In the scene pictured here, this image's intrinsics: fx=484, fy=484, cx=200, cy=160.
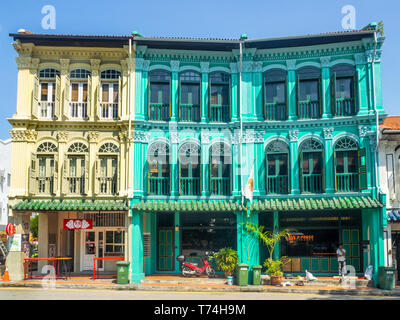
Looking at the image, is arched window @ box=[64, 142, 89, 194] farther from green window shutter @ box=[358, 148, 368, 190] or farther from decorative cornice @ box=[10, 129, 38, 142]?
green window shutter @ box=[358, 148, 368, 190]

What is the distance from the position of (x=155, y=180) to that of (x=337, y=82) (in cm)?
989

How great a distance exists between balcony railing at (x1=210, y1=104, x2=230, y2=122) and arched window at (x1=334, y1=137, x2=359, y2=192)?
537cm

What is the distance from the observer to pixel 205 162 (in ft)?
76.1

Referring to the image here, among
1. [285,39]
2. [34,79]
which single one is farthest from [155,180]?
[285,39]

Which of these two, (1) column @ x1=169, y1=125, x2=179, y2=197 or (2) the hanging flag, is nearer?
(2) the hanging flag

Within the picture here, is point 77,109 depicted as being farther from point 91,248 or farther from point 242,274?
point 242,274

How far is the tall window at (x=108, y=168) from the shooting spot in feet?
75.2

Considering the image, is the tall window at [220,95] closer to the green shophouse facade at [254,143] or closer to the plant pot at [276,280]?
the green shophouse facade at [254,143]

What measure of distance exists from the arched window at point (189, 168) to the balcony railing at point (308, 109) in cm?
525

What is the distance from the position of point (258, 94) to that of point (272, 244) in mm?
7174

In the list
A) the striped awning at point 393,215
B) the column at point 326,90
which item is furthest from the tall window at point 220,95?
the striped awning at point 393,215

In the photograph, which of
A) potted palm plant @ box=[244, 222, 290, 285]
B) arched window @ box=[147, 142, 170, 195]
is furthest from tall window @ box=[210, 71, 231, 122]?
potted palm plant @ box=[244, 222, 290, 285]

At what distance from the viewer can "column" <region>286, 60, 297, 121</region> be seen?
23.1 metres

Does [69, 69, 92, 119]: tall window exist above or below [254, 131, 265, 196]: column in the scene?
above
